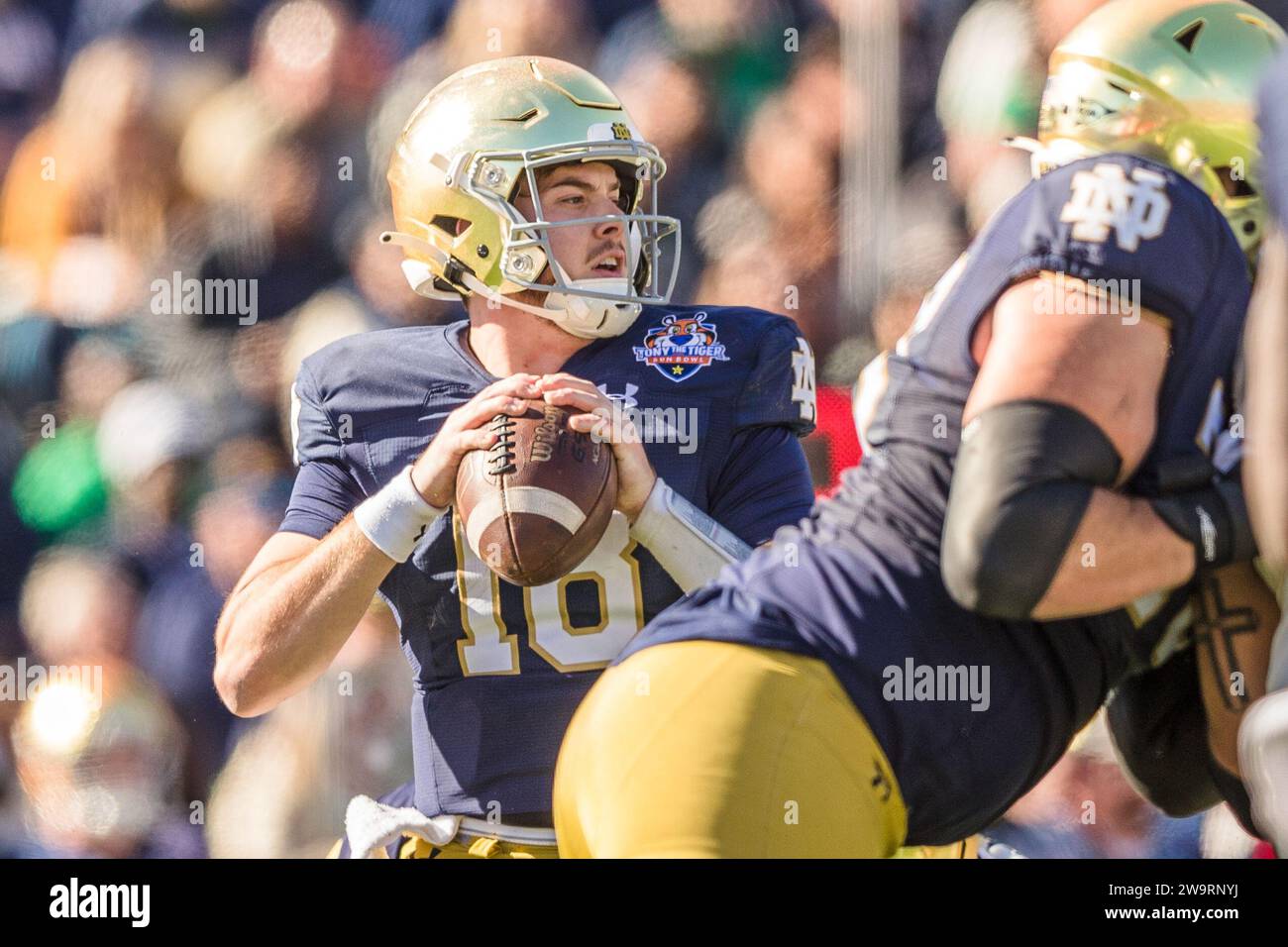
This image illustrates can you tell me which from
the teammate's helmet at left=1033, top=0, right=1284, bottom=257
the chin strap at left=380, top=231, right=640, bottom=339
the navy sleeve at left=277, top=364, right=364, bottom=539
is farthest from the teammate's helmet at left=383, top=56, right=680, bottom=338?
the teammate's helmet at left=1033, top=0, right=1284, bottom=257

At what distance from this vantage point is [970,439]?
5.80 feet

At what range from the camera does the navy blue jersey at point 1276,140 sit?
1842 mm

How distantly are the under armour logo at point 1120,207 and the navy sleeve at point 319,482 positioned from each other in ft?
3.35

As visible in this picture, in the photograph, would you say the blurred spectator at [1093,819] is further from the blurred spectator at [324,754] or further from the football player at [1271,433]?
the blurred spectator at [324,754]

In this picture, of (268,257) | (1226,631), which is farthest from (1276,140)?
(268,257)

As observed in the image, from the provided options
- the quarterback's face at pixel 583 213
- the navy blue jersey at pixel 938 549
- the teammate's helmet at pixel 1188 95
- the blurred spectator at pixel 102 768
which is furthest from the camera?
the blurred spectator at pixel 102 768

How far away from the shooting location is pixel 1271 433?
188 cm

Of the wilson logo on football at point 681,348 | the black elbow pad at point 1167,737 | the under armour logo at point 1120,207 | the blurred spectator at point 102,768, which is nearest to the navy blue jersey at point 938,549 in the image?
the under armour logo at point 1120,207

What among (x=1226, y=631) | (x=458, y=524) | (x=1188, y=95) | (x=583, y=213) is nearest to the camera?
(x=1226, y=631)

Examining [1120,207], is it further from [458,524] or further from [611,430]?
[458,524]

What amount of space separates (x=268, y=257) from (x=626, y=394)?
0.64 meters

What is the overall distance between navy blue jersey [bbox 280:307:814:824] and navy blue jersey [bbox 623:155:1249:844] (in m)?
0.31
